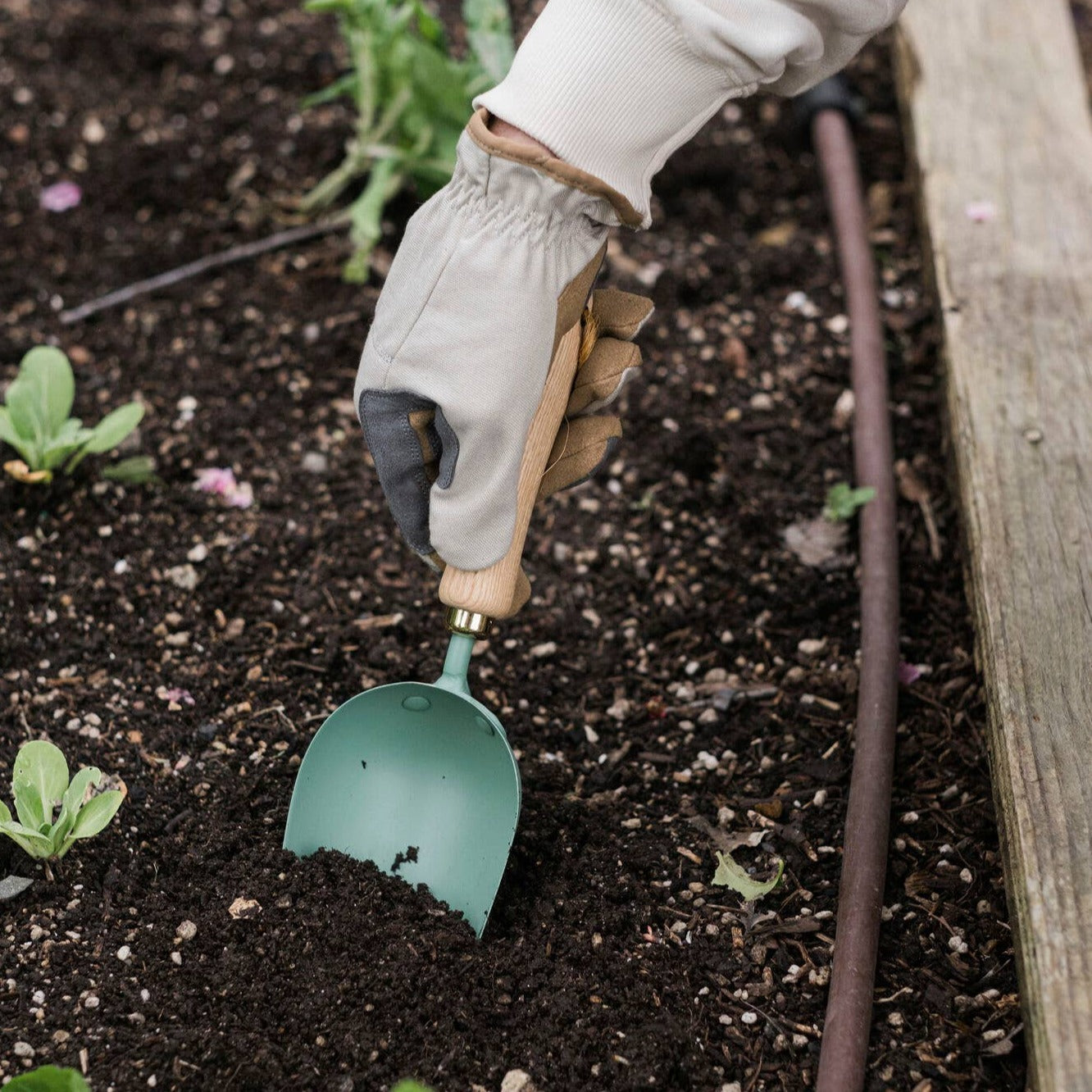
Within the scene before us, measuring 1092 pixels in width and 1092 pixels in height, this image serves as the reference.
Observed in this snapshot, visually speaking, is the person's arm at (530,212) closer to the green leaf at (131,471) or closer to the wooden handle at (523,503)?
the wooden handle at (523,503)

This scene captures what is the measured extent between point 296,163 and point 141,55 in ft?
2.00

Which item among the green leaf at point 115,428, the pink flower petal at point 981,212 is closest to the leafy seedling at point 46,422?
the green leaf at point 115,428

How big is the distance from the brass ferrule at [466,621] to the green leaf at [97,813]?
455 millimetres

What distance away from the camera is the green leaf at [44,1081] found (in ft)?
3.93

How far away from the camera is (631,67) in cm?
122

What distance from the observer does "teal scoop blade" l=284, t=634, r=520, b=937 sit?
61.6 inches

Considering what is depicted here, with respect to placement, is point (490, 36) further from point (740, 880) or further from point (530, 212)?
point (740, 880)

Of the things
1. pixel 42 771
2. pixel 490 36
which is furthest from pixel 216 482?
pixel 490 36

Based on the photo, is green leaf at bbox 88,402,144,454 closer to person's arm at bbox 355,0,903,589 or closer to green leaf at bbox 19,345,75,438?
green leaf at bbox 19,345,75,438

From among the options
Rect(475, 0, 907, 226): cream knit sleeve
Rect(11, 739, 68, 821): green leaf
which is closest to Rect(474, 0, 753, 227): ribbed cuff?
Rect(475, 0, 907, 226): cream knit sleeve

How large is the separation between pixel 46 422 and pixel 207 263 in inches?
26.3

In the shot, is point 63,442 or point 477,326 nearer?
point 477,326

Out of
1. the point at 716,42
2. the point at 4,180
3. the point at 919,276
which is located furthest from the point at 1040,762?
the point at 4,180

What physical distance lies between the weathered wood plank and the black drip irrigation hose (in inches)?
5.7
